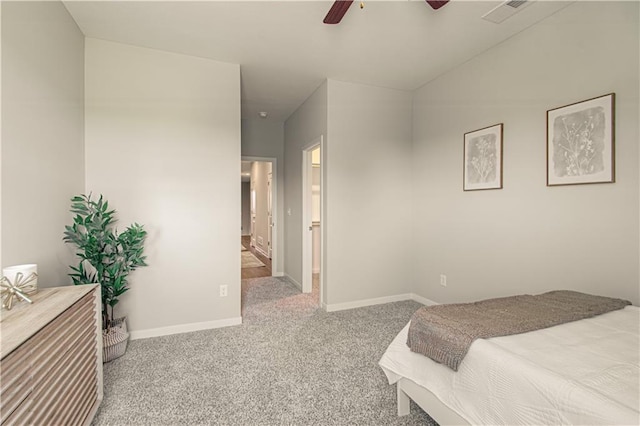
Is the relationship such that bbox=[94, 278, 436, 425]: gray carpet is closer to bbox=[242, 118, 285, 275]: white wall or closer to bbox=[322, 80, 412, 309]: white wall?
bbox=[322, 80, 412, 309]: white wall

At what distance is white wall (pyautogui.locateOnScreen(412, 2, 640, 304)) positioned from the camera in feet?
6.08

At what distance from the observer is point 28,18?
66.3 inches

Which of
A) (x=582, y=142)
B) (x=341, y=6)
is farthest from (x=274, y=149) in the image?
(x=582, y=142)

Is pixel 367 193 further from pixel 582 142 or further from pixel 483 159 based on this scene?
pixel 582 142

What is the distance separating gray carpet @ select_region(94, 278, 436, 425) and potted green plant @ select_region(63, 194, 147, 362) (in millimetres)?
232

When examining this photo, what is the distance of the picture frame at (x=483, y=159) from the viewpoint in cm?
264

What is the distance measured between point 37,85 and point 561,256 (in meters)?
3.74

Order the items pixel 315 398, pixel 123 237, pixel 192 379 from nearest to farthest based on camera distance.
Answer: pixel 315 398 → pixel 192 379 → pixel 123 237

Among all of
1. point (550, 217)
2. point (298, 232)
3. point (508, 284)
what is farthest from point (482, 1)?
point (298, 232)

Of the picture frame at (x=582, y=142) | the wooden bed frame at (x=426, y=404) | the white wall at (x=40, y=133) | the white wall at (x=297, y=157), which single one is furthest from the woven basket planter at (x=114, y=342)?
the picture frame at (x=582, y=142)

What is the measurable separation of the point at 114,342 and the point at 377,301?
2.65 meters

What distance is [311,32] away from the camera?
2412mm

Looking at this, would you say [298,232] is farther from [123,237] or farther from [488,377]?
[488,377]

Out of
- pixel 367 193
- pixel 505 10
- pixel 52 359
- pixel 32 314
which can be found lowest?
pixel 52 359
